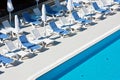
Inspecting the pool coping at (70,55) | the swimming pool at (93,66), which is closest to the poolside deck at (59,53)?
the pool coping at (70,55)

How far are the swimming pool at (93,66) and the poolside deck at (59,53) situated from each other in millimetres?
225

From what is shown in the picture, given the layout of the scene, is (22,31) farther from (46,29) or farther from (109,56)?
(109,56)

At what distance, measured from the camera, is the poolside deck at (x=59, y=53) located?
35.9ft

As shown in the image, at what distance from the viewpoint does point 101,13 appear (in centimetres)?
1705

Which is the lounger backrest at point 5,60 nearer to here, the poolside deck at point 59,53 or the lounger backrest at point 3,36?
the poolside deck at point 59,53

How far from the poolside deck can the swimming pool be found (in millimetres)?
225

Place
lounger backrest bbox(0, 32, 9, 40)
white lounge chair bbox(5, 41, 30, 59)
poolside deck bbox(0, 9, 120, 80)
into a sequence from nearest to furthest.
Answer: poolside deck bbox(0, 9, 120, 80) < white lounge chair bbox(5, 41, 30, 59) < lounger backrest bbox(0, 32, 9, 40)

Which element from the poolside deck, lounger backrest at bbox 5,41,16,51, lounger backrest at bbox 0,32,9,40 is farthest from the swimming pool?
lounger backrest at bbox 0,32,9,40

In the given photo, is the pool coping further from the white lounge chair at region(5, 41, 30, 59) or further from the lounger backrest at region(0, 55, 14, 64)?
the white lounge chair at region(5, 41, 30, 59)

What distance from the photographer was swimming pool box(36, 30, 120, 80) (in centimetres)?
1108

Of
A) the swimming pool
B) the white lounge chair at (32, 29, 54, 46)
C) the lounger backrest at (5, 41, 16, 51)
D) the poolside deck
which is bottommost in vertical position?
the swimming pool

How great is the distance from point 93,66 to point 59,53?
1537mm

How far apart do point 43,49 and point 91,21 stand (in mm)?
3990

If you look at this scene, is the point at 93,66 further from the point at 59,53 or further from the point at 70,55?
the point at 59,53
